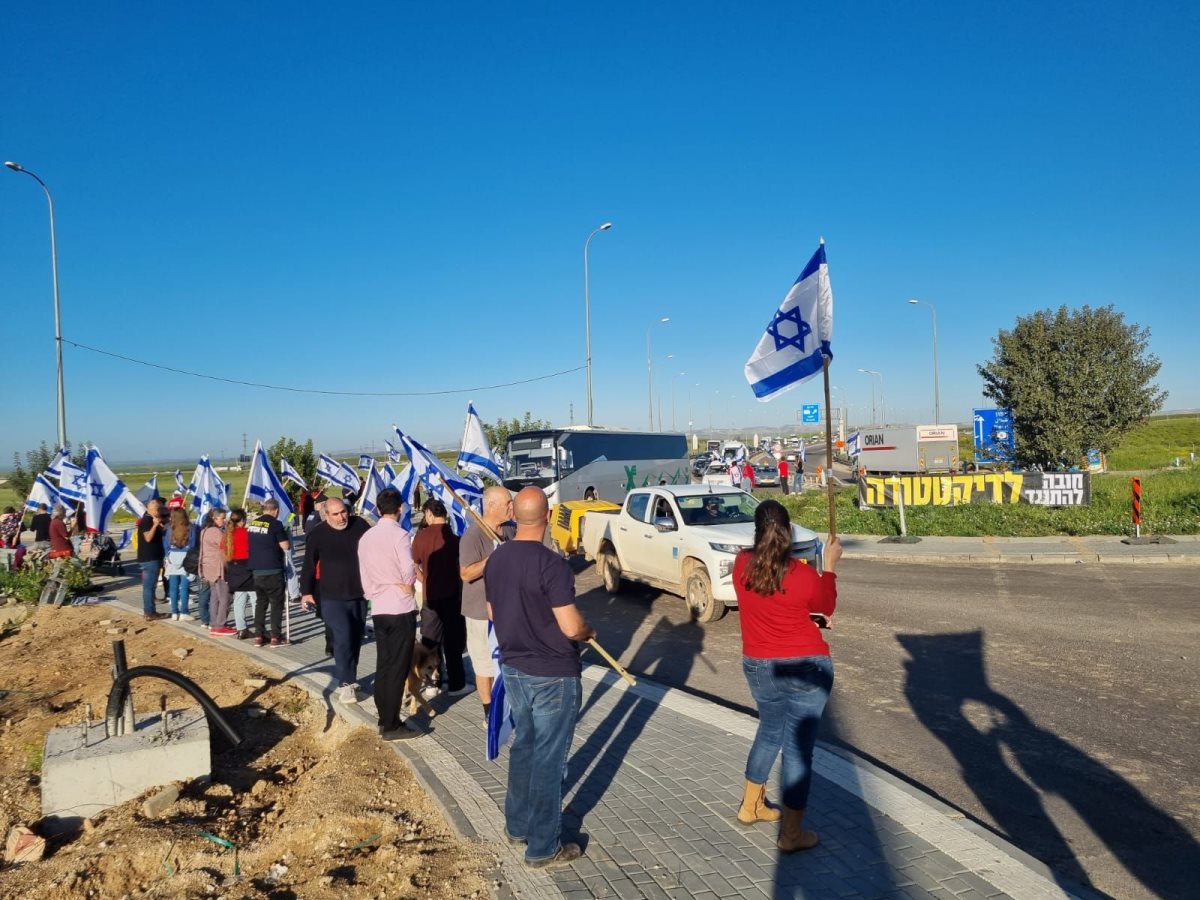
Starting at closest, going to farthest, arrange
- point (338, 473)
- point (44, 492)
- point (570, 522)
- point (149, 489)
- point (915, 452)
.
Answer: point (149, 489), point (570, 522), point (44, 492), point (338, 473), point (915, 452)

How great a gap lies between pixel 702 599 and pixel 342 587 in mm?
5480

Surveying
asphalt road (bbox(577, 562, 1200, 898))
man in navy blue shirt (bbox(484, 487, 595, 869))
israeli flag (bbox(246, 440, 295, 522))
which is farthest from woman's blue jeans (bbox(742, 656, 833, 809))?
israeli flag (bbox(246, 440, 295, 522))

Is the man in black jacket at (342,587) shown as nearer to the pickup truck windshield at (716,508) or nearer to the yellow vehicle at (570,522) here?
the pickup truck windshield at (716,508)

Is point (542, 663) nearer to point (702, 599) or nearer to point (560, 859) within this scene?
point (560, 859)

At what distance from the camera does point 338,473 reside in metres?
24.2

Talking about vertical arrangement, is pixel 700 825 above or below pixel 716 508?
below

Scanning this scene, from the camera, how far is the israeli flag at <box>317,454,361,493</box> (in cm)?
2381

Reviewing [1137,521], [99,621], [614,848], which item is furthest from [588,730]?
[1137,521]

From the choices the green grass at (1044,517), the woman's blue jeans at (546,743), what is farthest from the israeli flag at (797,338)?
the green grass at (1044,517)

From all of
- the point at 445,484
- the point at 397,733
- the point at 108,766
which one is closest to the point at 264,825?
the point at 108,766

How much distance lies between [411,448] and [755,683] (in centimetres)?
881

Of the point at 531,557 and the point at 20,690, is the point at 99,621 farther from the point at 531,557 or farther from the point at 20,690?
the point at 531,557

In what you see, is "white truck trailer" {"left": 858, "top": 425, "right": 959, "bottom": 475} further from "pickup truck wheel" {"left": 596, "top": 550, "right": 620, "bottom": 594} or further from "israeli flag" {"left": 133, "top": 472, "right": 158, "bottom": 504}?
"israeli flag" {"left": 133, "top": 472, "right": 158, "bottom": 504}

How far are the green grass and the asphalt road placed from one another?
491 cm
